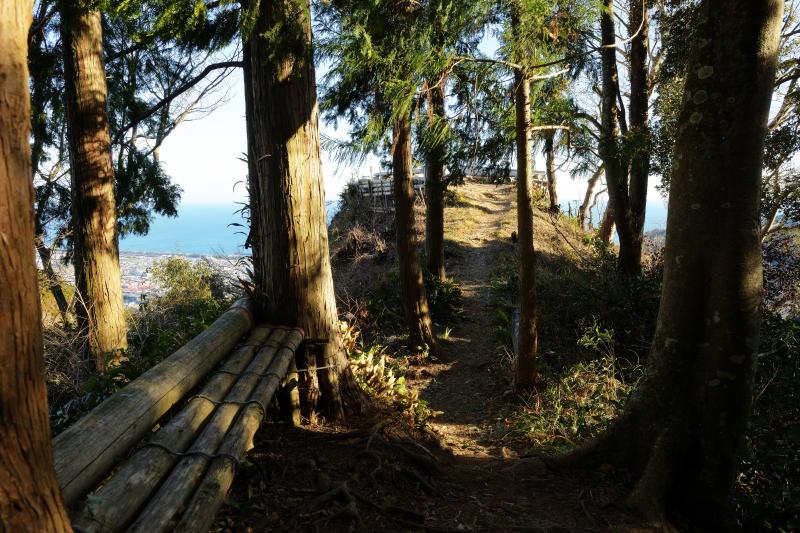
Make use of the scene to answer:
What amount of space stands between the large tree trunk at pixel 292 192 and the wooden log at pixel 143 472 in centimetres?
109

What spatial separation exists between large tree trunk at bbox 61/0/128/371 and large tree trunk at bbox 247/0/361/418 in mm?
3423

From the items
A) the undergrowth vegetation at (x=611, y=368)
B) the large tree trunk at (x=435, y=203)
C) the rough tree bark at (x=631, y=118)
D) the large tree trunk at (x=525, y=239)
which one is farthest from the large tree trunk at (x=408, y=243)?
the rough tree bark at (x=631, y=118)

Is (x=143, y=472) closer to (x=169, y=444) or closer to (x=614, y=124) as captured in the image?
(x=169, y=444)

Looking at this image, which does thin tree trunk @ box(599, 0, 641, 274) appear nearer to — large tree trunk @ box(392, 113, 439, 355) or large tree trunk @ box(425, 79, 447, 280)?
large tree trunk @ box(425, 79, 447, 280)

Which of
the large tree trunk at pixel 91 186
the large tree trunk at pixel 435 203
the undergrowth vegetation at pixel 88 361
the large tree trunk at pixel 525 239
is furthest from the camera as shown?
the large tree trunk at pixel 435 203

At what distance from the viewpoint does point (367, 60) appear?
5848mm

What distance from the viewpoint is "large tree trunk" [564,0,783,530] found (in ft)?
10.3

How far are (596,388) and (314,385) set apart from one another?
4035 mm

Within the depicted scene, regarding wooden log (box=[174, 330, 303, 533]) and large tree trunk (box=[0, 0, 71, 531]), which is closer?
large tree trunk (box=[0, 0, 71, 531])

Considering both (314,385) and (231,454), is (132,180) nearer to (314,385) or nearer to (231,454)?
(314,385)

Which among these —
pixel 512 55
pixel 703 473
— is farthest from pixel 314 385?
pixel 512 55

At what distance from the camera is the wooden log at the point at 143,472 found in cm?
190

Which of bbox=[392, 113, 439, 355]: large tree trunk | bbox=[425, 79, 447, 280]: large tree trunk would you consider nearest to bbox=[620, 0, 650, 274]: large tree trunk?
bbox=[425, 79, 447, 280]: large tree trunk

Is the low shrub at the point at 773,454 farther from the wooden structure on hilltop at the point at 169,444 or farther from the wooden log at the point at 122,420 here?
the wooden log at the point at 122,420
